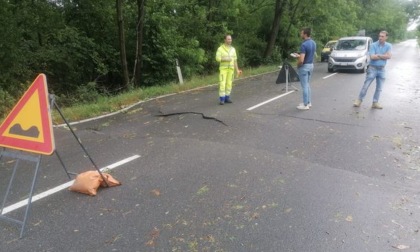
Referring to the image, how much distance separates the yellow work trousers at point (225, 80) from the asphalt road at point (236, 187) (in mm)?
1639

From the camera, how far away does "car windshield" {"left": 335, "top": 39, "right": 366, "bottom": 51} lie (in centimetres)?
1914

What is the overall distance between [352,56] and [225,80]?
35.6 ft

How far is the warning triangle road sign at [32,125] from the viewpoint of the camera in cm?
385

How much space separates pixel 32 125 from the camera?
155 inches

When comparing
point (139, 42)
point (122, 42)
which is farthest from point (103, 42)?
point (122, 42)

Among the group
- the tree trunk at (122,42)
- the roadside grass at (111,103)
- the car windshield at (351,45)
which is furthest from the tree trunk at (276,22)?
the tree trunk at (122,42)

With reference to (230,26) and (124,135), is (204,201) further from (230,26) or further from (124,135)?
(230,26)

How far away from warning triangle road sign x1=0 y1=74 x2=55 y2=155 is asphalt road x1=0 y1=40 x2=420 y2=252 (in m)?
0.81

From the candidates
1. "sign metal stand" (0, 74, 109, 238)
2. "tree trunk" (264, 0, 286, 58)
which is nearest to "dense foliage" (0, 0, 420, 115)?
"tree trunk" (264, 0, 286, 58)

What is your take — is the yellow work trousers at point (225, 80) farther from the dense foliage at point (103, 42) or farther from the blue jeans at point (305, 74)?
the dense foliage at point (103, 42)

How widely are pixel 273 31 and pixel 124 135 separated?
744 inches

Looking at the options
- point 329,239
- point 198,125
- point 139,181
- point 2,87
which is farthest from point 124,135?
point 2,87

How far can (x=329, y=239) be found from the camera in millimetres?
3635

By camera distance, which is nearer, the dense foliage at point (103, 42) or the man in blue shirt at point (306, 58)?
the man in blue shirt at point (306, 58)
